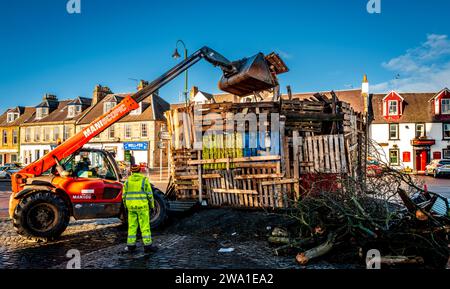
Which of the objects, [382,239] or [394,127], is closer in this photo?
[382,239]

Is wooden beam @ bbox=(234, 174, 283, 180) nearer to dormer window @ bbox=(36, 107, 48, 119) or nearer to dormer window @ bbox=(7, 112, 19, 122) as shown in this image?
dormer window @ bbox=(36, 107, 48, 119)

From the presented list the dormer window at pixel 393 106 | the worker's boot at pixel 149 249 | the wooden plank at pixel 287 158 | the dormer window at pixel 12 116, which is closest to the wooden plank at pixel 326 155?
the wooden plank at pixel 287 158

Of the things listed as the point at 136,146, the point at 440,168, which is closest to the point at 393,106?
the point at 440,168

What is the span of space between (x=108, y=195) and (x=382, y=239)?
5.90m

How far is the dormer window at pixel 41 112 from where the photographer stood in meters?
48.0

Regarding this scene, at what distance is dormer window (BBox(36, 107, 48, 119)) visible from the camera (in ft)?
157

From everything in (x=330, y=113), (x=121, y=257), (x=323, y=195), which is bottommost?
(x=121, y=257)

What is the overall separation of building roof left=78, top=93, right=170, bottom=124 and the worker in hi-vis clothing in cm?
3361

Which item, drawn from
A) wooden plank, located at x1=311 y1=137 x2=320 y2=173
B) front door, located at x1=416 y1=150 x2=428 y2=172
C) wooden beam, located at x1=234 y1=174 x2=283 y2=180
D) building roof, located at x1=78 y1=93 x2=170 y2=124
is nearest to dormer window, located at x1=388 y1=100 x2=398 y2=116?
front door, located at x1=416 y1=150 x2=428 y2=172

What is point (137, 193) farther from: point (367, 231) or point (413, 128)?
point (413, 128)
